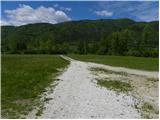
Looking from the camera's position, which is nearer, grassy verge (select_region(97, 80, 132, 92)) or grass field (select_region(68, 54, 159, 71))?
grassy verge (select_region(97, 80, 132, 92))

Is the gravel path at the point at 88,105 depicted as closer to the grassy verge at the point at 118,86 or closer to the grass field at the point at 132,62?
the grassy verge at the point at 118,86

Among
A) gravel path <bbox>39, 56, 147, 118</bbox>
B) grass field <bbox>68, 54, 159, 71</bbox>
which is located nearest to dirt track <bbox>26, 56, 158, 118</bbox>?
gravel path <bbox>39, 56, 147, 118</bbox>

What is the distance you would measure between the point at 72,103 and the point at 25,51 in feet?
373

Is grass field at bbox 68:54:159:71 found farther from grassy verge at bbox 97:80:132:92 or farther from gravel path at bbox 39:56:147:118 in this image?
gravel path at bbox 39:56:147:118

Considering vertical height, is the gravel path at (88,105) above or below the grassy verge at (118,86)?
above

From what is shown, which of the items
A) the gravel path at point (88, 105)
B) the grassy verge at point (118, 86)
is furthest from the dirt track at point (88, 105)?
the grassy verge at point (118, 86)

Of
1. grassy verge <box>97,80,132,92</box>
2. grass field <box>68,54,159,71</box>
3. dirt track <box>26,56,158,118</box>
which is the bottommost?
grass field <box>68,54,159,71</box>

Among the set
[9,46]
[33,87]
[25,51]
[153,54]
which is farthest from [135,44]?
[33,87]

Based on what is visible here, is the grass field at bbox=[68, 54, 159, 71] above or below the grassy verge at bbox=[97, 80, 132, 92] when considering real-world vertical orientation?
below

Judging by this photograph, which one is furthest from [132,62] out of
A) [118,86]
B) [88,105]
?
[88,105]

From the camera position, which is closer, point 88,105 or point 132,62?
point 88,105

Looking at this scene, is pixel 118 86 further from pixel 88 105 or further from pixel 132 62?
pixel 132 62

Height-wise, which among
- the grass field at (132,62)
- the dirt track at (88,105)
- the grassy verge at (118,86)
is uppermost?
the dirt track at (88,105)

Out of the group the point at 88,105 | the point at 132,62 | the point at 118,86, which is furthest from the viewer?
the point at 132,62
